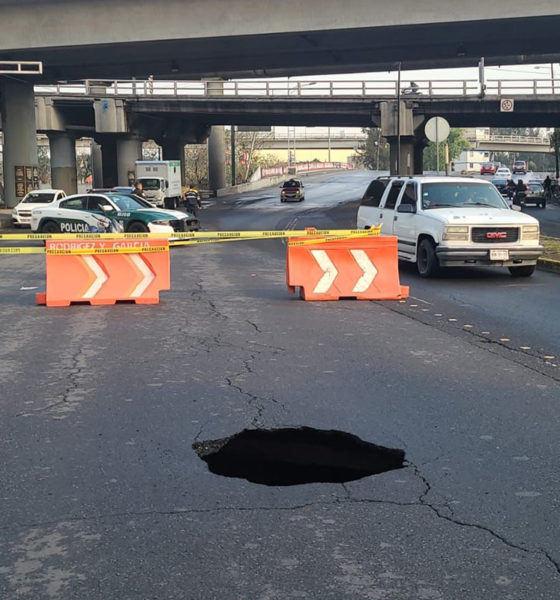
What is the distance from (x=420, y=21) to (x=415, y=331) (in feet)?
73.2

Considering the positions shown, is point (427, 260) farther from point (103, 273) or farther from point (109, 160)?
point (109, 160)

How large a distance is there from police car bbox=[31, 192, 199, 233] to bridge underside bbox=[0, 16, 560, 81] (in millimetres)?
8865

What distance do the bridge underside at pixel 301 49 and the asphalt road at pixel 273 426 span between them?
73.0ft

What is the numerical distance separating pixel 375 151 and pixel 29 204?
5281 inches

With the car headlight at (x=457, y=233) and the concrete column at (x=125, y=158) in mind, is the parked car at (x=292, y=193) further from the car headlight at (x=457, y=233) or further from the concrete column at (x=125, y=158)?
the car headlight at (x=457, y=233)

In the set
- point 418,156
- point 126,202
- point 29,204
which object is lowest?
point 126,202

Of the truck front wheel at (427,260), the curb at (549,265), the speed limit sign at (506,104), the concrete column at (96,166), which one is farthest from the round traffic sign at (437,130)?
the concrete column at (96,166)

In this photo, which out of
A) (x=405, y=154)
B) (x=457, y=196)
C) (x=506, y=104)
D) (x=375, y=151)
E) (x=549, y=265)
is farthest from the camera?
(x=375, y=151)

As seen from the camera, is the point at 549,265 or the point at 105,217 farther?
the point at 105,217

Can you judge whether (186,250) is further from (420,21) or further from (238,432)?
(238,432)

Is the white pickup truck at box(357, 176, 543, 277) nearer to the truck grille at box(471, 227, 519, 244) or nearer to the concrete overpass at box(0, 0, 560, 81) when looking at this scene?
the truck grille at box(471, 227, 519, 244)

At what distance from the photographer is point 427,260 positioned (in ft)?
54.5

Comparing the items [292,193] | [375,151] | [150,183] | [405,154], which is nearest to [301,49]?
[150,183]

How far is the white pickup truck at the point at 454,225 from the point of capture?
52.0 ft
